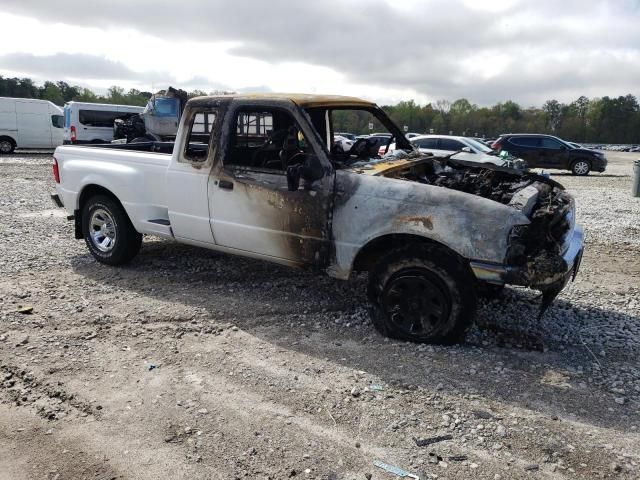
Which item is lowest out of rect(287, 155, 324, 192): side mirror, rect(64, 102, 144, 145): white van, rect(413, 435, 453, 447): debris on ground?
rect(413, 435, 453, 447): debris on ground

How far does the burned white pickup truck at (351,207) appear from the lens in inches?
150

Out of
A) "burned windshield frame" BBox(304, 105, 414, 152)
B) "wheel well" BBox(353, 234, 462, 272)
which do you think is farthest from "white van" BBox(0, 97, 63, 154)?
"wheel well" BBox(353, 234, 462, 272)

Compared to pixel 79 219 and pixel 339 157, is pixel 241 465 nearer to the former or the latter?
pixel 339 157

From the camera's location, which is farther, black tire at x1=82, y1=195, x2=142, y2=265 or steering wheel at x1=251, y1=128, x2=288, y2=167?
black tire at x1=82, y1=195, x2=142, y2=265

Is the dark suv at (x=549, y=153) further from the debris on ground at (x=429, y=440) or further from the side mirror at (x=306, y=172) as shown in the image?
the debris on ground at (x=429, y=440)

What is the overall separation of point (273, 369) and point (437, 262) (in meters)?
1.43

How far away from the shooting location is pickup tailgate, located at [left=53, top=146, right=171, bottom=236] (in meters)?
5.38

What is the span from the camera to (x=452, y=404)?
331 cm

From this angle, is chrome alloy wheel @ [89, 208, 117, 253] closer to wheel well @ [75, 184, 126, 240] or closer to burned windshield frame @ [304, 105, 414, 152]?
wheel well @ [75, 184, 126, 240]

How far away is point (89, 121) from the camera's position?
1959 centimetres

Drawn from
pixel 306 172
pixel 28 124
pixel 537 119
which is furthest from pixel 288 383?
pixel 537 119

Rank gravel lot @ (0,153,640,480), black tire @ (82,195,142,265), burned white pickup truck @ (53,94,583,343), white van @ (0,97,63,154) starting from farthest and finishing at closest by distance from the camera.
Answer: white van @ (0,97,63,154) → black tire @ (82,195,142,265) → burned white pickup truck @ (53,94,583,343) → gravel lot @ (0,153,640,480)

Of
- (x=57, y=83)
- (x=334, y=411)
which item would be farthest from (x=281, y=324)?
(x=57, y=83)

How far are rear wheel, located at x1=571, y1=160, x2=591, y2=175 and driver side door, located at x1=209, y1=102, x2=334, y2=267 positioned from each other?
18.5 m
